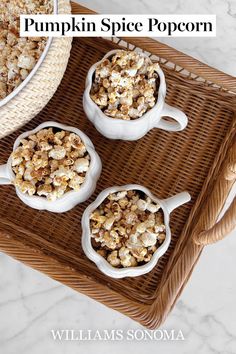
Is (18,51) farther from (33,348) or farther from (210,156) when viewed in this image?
(33,348)

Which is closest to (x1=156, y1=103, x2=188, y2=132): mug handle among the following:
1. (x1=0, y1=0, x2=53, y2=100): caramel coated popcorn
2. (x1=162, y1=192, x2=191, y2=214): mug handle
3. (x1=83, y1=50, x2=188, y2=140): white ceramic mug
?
(x1=83, y1=50, x2=188, y2=140): white ceramic mug

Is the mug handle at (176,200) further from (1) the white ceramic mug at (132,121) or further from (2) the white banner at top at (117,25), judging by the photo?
(2) the white banner at top at (117,25)

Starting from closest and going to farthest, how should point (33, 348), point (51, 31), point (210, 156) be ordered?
point (51, 31) < point (210, 156) < point (33, 348)

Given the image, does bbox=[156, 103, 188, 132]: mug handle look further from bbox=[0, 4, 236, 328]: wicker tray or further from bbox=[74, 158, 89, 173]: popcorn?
bbox=[74, 158, 89, 173]: popcorn

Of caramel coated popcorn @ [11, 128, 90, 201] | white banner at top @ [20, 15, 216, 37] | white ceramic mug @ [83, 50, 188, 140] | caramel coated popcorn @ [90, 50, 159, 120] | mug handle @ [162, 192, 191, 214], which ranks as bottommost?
mug handle @ [162, 192, 191, 214]

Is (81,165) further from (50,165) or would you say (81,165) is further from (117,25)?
(117,25)

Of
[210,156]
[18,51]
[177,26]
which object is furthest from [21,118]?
[177,26]

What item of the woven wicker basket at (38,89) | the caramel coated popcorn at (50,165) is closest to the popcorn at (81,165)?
the caramel coated popcorn at (50,165)
